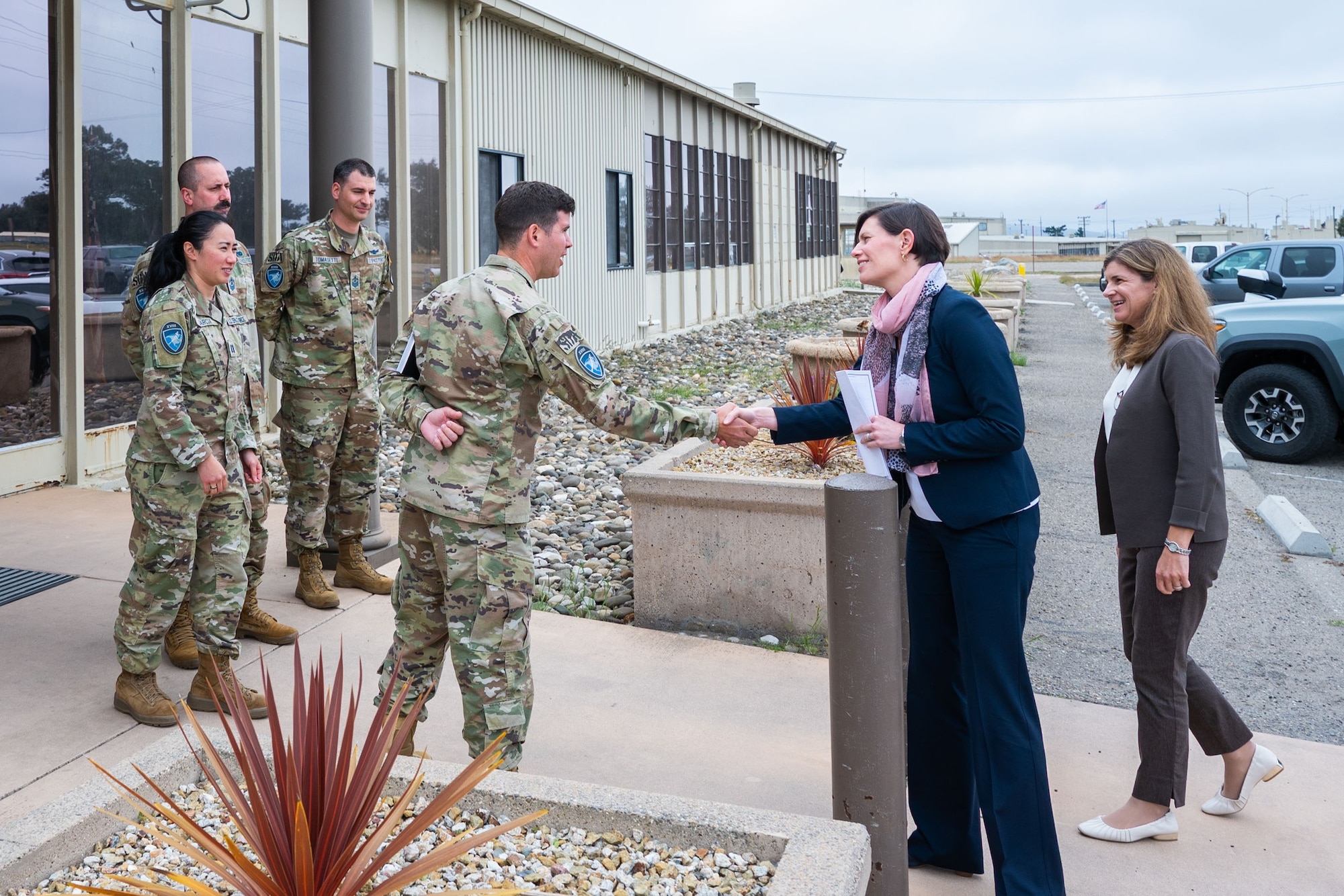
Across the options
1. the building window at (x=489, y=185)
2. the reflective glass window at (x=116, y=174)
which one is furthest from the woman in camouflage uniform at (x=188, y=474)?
the building window at (x=489, y=185)

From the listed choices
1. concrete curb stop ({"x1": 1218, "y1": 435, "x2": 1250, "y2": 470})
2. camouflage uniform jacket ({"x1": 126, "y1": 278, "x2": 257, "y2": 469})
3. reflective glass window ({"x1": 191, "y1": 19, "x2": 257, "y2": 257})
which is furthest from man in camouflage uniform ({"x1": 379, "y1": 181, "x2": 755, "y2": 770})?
concrete curb stop ({"x1": 1218, "y1": 435, "x2": 1250, "y2": 470})

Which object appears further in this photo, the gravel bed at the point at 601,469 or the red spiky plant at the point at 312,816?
the gravel bed at the point at 601,469

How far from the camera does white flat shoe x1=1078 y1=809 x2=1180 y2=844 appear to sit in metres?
3.66

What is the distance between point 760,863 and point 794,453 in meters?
4.21

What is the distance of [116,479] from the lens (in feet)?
26.4

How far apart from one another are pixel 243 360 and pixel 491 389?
→ 1.41m

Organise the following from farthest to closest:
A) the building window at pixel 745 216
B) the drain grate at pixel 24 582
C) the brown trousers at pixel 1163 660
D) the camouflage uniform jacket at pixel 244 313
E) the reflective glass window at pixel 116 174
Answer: the building window at pixel 745 216 < the reflective glass window at pixel 116 174 < the drain grate at pixel 24 582 < the camouflage uniform jacket at pixel 244 313 < the brown trousers at pixel 1163 660

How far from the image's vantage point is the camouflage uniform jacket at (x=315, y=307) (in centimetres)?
540

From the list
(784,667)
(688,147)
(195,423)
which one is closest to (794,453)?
(784,667)

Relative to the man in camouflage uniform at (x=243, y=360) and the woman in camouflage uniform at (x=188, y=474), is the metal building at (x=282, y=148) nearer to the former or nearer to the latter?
the man in camouflage uniform at (x=243, y=360)

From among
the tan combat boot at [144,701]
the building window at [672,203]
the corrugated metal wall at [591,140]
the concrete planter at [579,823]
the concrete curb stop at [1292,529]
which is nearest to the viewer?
the concrete planter at [579,823]

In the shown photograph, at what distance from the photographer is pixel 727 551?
558 cm

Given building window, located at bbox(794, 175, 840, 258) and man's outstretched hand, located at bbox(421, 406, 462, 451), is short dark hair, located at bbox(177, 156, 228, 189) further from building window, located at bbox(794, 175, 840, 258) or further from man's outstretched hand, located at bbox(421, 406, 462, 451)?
building window, located at bbox(794, 175, 840, 258)

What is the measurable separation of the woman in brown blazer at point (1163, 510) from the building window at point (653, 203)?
15.7 metres
